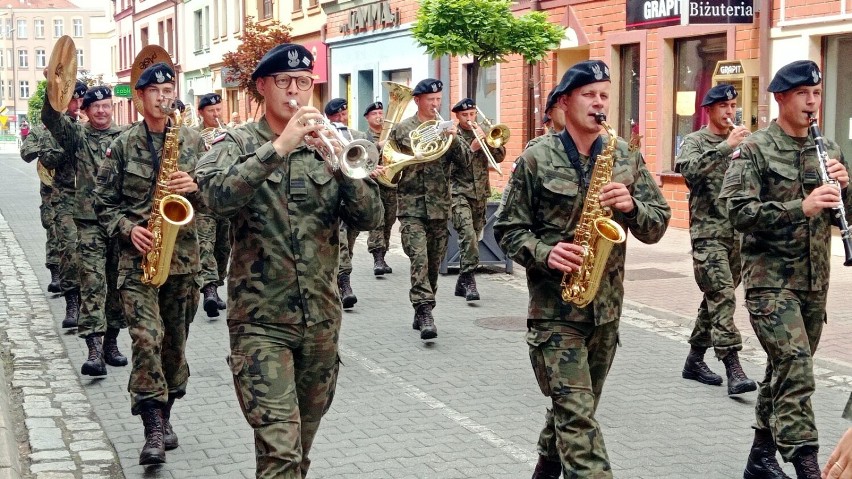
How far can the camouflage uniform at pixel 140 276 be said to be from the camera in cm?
668

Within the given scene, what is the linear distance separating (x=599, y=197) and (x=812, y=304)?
5.30ft

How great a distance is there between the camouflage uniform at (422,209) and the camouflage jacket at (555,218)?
511 cm

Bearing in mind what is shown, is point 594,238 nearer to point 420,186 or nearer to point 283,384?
point 283,384

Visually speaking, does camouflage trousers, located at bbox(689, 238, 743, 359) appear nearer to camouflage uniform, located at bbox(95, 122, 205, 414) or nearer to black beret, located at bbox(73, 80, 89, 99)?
camouflage uniform, located at bbox(95, 122, 205, 414)

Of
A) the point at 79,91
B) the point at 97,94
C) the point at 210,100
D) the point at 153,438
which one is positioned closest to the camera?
the point at 153,438

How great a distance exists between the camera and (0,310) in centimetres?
1203

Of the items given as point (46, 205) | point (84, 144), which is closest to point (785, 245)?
point (84, 144)

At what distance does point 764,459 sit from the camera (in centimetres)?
616

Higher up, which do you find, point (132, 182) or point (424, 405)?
point (132, 182)

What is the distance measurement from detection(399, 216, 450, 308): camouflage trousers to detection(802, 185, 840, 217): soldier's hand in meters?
4.93

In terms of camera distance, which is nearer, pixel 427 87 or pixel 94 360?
pixel 94 360

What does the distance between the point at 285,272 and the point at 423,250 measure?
5763mm

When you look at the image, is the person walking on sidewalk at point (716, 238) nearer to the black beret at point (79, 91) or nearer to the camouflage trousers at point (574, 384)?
the camouflage trousers at point (574, 384)

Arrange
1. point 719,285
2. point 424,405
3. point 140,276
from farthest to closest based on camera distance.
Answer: point 719,285 → point 424,405 → point 140,276
